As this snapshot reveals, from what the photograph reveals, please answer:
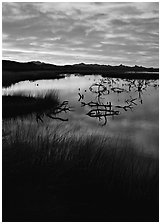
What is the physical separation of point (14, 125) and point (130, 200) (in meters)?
7.11

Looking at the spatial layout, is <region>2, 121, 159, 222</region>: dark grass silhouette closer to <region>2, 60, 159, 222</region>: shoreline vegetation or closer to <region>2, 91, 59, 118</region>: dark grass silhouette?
<region>2, 60, 159, 222</region>: shoreline vegetation

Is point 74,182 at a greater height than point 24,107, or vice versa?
point 24,107

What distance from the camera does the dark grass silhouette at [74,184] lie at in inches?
191

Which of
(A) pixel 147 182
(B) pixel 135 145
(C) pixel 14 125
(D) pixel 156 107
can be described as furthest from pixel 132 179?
(D) pixel 156 107

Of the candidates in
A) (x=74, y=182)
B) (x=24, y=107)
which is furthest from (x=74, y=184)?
(x=24, y=107)

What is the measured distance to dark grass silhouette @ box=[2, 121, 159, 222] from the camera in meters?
4.84

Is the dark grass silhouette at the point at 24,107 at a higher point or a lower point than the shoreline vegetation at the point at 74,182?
higher

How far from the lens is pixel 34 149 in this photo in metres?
7.34

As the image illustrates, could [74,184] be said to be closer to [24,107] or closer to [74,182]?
[74,182]

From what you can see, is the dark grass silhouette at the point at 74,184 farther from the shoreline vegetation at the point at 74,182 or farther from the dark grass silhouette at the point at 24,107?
the dark grass silhouette at the point at 24,107

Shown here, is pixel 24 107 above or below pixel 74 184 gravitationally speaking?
above

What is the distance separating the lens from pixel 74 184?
18.6 ft

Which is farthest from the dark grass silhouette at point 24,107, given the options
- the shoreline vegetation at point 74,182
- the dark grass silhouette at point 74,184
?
the dark grass silhouette at point 74,184

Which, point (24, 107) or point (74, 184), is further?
point (24, 107)
